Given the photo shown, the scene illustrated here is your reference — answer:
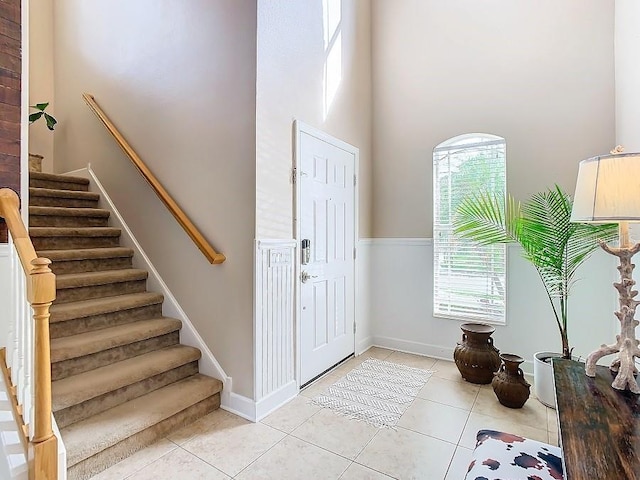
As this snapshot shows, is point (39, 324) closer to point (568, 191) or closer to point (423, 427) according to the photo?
point (423, 427)

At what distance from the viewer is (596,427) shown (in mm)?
1043

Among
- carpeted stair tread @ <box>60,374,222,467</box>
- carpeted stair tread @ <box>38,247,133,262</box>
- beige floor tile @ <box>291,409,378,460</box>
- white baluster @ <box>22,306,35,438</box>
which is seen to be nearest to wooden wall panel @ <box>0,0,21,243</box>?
white baluster @ <box>22,306,35,438</box>

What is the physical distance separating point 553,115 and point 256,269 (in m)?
2.78

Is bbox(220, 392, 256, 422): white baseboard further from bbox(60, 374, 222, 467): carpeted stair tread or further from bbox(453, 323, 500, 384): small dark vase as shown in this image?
bbox(453, 323, 500, 384): small dark vase

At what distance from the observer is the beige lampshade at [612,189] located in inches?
50.6

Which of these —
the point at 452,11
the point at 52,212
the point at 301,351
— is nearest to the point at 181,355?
the point at 301,351

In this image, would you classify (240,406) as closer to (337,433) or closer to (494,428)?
(337,433)

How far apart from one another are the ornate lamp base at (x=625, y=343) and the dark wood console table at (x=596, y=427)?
4cm

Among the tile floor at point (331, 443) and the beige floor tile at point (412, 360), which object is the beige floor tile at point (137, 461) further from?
the beige floor tile at point (412, 360)

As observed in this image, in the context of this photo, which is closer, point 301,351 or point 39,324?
point 39,324

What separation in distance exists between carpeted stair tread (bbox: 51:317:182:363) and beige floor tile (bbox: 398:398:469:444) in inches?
72.7

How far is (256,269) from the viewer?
2322 millimetres

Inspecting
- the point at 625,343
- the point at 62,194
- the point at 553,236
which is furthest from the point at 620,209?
the point at 62,194

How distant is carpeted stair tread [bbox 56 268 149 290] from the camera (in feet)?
8.43
